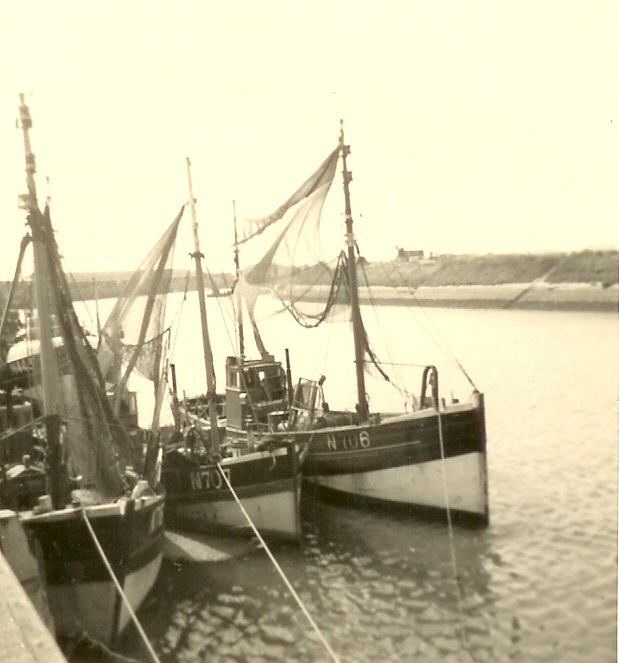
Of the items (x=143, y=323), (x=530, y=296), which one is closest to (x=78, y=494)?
(x=143, y=323)

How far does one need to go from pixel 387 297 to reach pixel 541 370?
3.33m

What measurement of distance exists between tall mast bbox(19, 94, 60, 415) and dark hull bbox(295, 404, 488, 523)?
443 centimetres

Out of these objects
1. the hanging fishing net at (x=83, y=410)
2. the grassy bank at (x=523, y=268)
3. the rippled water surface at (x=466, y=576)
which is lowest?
the rippled water surface at (x=466, y=576)

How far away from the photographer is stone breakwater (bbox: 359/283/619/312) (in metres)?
5.26

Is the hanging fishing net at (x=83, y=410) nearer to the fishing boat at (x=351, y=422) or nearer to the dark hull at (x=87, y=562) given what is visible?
the dark hull at (x=87, y=562)

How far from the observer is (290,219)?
10.2 metres

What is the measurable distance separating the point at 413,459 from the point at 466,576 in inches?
77.9

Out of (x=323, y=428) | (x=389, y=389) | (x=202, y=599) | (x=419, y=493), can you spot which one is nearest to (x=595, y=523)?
(x=419, y=493)

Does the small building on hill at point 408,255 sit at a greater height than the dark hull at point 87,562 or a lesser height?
greater

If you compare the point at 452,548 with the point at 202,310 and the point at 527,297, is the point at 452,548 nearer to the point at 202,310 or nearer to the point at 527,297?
the point at 527,297

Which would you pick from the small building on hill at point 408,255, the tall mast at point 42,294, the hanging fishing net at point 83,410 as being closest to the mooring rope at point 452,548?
the small building on hill at point 408,255

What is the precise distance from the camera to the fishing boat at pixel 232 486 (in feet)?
27.9

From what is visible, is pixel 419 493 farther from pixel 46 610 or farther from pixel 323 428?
pixel 46 610

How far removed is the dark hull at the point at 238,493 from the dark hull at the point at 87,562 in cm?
228
